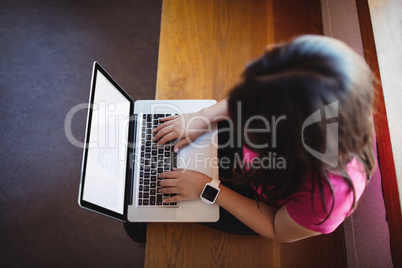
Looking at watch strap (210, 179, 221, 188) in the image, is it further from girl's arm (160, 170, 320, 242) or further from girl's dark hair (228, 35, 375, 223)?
girl's dark hair (228, 35, 375, 223)

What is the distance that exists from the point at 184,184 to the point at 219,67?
47cm

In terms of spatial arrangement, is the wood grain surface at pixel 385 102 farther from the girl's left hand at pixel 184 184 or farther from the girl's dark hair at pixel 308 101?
the girl's left hand at pixel 184 184

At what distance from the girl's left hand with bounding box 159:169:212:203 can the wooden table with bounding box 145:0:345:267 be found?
0.11 meters

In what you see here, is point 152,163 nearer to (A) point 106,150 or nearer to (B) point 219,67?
(A) point 106,150

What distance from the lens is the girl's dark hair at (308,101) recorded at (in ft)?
1.55

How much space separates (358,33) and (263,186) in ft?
2.24

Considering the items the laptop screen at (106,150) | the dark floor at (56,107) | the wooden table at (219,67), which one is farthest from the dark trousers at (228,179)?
the dark floor at (56,107)

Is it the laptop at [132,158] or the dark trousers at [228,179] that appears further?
the dark trousers at [228,179]

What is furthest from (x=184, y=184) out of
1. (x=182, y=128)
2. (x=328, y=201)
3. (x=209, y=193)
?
(x=328, y=201)

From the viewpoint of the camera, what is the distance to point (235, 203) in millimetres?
767

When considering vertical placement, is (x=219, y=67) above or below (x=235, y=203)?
above

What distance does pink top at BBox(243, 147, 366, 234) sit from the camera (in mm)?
583

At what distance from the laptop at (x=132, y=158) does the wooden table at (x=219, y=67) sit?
0.06m

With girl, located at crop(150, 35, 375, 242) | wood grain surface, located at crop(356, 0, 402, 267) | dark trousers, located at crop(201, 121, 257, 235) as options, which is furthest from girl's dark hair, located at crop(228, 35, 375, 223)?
dark trousers, located at crop(201, 121, 257, 235)
